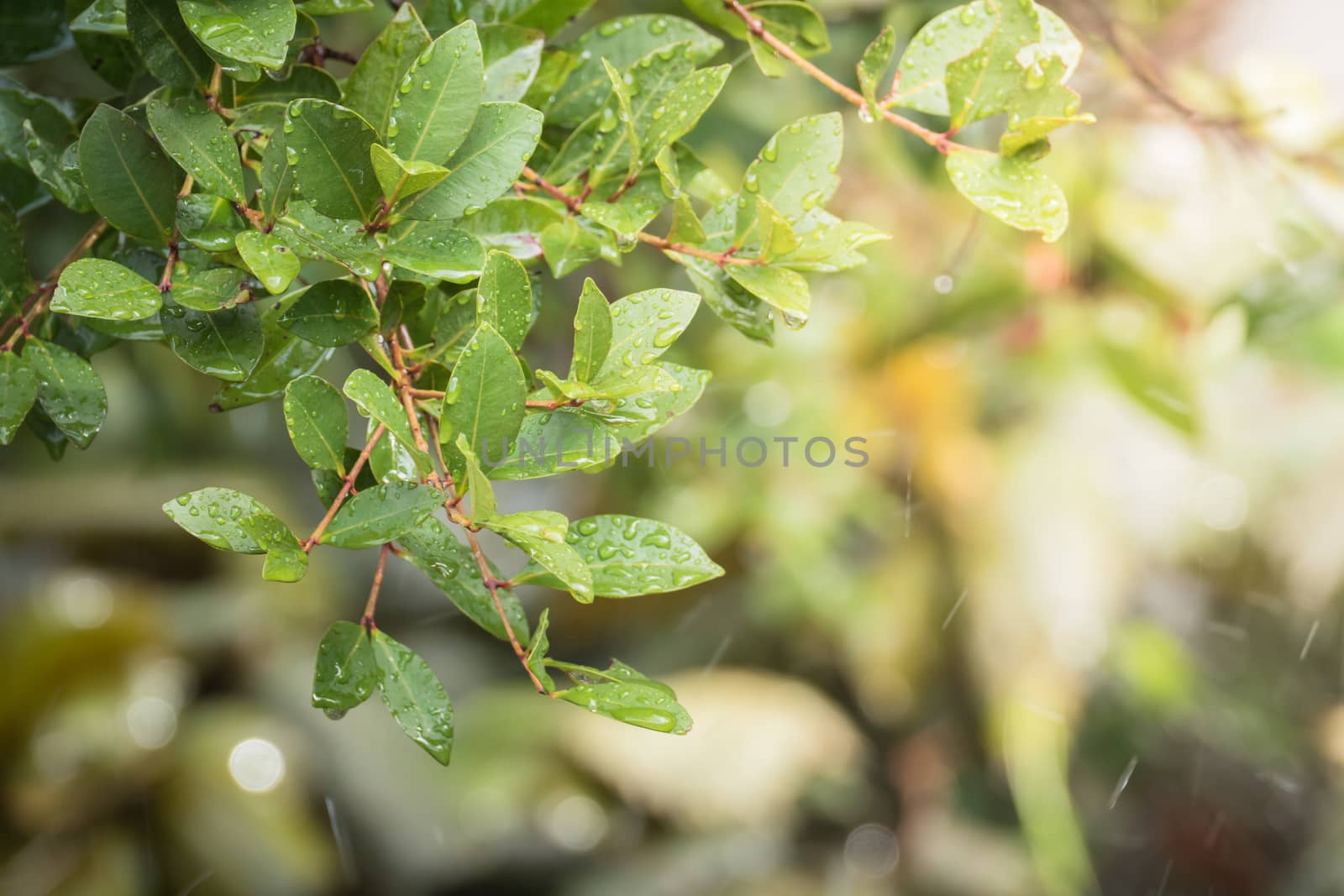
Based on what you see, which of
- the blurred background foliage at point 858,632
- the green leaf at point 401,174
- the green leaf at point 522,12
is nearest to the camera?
the green leaf at point 401,174

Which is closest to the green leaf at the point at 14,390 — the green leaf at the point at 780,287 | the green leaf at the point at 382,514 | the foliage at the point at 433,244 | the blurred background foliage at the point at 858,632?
the foliage at the point at 433,244

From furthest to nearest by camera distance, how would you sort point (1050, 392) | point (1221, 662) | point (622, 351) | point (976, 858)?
point (1221, 662)
point (976, 858)
point (1050, 392)
point (622, 351)

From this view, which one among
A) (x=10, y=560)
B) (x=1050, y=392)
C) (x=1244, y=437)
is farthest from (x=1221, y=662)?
(x=10, y=560)

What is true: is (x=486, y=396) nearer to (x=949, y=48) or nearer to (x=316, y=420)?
(x=316, y=420)

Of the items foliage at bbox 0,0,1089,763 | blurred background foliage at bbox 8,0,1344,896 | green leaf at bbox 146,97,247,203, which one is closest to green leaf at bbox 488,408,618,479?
foliage at bbox 0,0,1089,763

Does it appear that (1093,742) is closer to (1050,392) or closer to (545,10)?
(1050,392)

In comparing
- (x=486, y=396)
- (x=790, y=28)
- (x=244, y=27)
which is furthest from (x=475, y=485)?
(x=790, y=28)

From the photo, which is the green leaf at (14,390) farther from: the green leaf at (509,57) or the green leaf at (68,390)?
the green leaf at (509,57)
